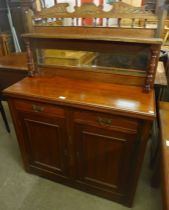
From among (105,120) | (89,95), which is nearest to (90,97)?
(89,95)

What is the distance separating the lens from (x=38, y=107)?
1.18 meters

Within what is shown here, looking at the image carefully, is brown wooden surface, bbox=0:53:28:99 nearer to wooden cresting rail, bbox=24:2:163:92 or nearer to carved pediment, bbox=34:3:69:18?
wooden cresting rail, bbox=24:2:163:92

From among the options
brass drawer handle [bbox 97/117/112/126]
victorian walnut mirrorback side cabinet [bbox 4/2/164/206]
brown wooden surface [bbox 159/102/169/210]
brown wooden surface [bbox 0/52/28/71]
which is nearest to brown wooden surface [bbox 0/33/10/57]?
brown wooden surface [bbox 0/52/28/71]

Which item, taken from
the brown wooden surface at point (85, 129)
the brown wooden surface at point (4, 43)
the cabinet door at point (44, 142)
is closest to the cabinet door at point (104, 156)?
the brown wooden surface at point (85, 129)

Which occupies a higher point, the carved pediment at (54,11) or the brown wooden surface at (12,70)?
the carved pediment at (54,11)

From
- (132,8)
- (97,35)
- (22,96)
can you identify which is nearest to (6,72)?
(22,96)

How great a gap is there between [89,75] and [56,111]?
0.38 metres

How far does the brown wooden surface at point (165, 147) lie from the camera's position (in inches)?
28.5

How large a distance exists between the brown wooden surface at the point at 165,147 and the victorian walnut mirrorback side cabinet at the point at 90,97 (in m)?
0.12

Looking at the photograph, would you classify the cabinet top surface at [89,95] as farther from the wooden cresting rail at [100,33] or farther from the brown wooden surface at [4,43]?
the brown wooden surface at [4,43]

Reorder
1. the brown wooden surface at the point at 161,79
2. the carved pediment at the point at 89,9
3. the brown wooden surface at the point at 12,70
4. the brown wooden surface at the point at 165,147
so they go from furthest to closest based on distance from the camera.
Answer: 1. the brown wooden surface at the point at 12,70
2. the brown wooden surface at the point at 161,79
3. the carved pediment at the point at 89,9
4. the brown wooden surface at the point at 165,147

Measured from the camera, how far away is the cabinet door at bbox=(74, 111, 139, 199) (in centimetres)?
108

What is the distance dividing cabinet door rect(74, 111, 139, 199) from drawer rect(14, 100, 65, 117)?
14cm

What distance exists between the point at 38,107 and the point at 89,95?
36 cm
